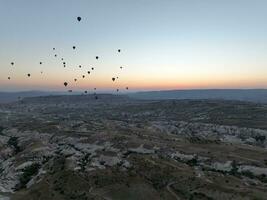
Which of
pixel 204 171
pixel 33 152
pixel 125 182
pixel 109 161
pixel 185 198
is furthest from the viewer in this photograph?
pixel 33 152

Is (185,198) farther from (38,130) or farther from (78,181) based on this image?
(38,130)

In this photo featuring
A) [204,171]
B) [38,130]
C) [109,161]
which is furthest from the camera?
[38,130]

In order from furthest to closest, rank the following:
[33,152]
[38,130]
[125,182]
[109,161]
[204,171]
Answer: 1. [38,130]
2. [33,152]
3. [109,161]
4. [204,171]
5. [125,182]

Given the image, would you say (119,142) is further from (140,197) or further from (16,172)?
(140,197)

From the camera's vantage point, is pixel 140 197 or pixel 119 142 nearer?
pixel 140 197

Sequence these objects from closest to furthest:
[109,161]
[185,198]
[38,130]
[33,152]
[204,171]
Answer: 1. [185,198]
2. [204,171]
3. [109,161]
4. [33,152]
5. [38,130]

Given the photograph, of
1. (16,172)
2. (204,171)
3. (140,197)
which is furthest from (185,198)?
(16,172)

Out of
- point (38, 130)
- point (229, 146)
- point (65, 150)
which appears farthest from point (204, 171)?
point (38, 130)

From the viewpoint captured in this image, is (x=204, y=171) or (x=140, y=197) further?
(x=204, y=171)
